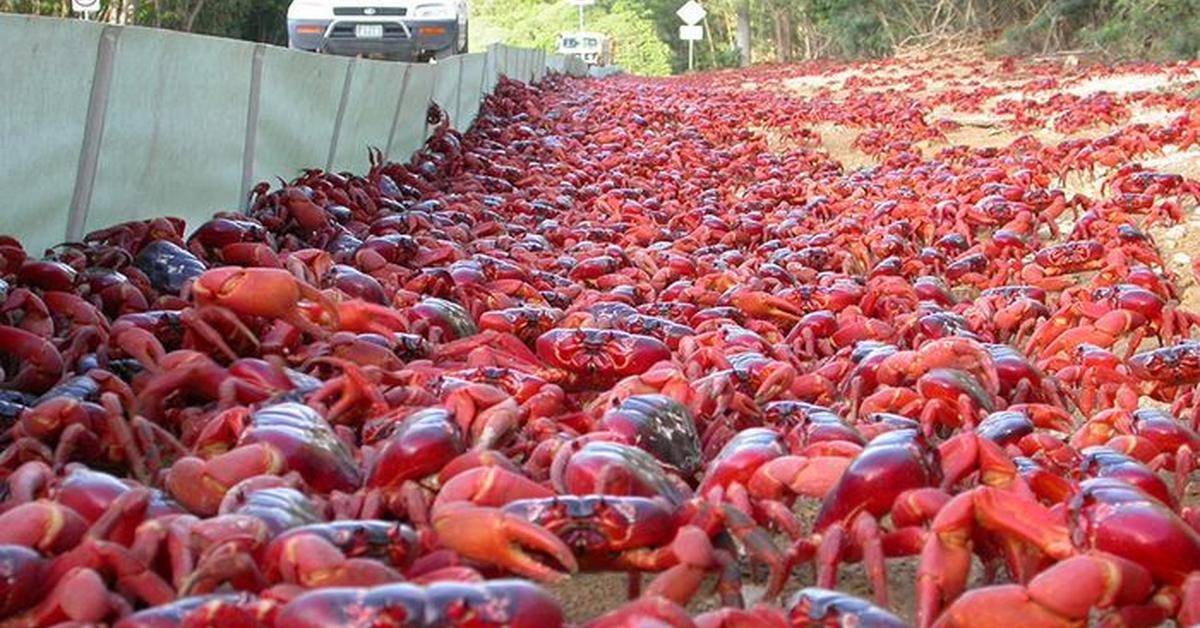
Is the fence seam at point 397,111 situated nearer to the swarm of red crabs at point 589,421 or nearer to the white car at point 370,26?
the swarm of red crabs at point 589,421

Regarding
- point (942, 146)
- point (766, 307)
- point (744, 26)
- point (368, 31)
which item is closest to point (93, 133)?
point (766, 307)

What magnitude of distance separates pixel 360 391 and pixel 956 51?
3848 cm

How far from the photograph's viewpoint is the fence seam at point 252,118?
863cm

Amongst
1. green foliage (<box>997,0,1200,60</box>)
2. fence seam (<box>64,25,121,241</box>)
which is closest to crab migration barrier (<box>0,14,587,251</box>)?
fence seam (<box>64,25,121,241</box>)

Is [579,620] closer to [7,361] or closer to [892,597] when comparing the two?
[892,597]

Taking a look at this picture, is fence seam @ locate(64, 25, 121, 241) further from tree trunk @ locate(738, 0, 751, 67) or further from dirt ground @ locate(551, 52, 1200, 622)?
tree trunk @ locate(738, 0, 751, 67)

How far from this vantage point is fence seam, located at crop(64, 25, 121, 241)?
6.59 meters

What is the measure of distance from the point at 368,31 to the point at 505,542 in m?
21.4

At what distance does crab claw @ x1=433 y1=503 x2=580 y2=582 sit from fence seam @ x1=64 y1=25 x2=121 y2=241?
4.62 meters

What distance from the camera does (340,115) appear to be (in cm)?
1066

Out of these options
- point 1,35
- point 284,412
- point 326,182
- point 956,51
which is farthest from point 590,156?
point 956,51

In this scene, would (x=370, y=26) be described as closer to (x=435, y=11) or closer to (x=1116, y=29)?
(x=435, y=11)

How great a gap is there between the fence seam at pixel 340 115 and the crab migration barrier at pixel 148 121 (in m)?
0.01

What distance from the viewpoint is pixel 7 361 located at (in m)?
4.64
